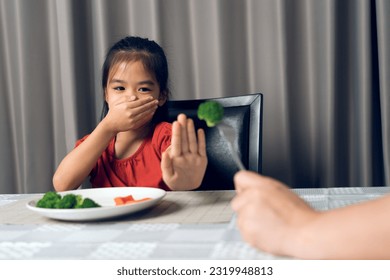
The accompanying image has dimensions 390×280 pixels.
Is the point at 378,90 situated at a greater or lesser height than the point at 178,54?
lesser

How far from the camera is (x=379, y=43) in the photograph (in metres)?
1.63

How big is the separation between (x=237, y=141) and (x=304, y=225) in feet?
2.92

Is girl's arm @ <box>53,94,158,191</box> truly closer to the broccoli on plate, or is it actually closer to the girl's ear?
the girl's ear

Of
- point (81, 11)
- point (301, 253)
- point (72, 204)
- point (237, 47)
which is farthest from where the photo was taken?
point (81, 11)

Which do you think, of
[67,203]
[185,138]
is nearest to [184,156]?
[185,138]

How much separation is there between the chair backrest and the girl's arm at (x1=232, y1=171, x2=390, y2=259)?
0.81 m

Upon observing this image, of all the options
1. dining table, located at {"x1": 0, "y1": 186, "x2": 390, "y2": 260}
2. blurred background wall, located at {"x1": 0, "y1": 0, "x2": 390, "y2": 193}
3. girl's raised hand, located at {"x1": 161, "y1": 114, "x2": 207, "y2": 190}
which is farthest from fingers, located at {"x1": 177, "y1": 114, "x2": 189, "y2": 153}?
blurred background wall, located at {"x1": 0, "y1": 0, "x2": 390, "y2": 193}

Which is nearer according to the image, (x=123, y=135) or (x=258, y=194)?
(x=258, y=194)

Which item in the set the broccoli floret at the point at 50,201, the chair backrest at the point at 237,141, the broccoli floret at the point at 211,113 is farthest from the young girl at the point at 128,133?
the broccoli floret at the point at 211,113

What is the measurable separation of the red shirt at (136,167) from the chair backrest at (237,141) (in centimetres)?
14

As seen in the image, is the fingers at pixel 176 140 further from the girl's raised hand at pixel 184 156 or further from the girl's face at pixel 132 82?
the girl's face at pixel 132 82
